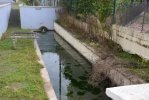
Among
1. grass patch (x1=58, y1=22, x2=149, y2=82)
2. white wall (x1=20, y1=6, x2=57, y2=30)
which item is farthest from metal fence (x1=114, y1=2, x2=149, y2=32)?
white wall (x1=20, y1=6, x2=57, y2=30)

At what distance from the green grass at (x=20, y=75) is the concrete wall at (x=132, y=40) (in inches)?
131

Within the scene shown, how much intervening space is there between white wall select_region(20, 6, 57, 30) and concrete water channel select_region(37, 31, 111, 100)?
4.93 metres

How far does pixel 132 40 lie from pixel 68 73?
2549mm

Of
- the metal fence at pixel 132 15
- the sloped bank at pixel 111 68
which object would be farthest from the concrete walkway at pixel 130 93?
the metal fence at pixel 132 15

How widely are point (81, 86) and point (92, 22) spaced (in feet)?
17.3

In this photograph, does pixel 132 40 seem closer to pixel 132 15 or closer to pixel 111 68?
pixel 132 15

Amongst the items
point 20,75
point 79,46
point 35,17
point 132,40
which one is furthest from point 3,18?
point 20,75

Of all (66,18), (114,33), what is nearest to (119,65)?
(114,33)

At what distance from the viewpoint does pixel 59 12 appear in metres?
20.8

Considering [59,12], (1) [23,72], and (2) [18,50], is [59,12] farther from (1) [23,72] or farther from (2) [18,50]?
(1) [23,72]

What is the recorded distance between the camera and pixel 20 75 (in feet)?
24.8

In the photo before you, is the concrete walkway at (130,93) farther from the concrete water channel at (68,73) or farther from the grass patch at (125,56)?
the concrete water channel at (68,73)

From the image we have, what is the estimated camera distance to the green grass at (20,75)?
20.1ft

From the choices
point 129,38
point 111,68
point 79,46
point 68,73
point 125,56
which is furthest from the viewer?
point 79,46
